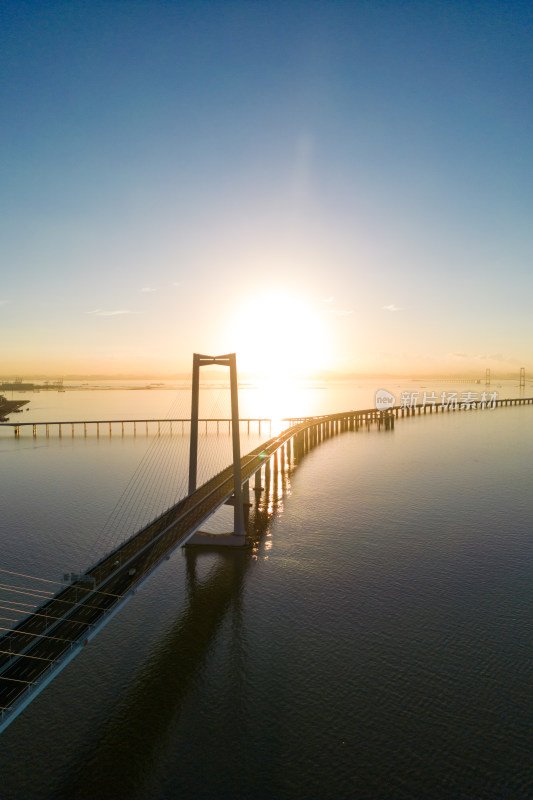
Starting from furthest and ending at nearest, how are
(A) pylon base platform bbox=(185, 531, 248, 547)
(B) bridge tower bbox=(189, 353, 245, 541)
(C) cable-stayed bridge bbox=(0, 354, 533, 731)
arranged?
(A) pylon base platform bbox=(185, 531, 248, 547) → (B) bridge tower bbox=(189, 353, 245, 541) → (C) cable-stayed bridge bbox=(0, 354, 533, 731)

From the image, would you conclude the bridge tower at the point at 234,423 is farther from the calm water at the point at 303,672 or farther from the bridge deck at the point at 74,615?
the bridge deck at the point at 74,615

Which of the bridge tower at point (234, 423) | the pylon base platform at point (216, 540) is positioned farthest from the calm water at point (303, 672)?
the bridge tower at point (234, 423)

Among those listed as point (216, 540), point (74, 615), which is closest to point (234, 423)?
point (216, 540)

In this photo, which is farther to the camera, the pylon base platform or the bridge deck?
the pylon base platform

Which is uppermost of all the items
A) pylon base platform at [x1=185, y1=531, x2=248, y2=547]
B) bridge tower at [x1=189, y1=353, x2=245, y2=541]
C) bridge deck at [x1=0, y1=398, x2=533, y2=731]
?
bridge tower at [x1=189, y1=353, x2=245, y2=541]

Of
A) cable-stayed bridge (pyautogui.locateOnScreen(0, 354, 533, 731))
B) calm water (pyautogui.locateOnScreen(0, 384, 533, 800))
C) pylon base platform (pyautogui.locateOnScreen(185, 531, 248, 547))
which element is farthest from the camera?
pylon base platform (pyautogui.locateOnScreen(185, 531, 248, 547))

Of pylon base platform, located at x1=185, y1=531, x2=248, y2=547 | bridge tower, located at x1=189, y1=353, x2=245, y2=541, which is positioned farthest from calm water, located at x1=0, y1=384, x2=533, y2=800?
bridge tower, located at x1=189, y1=353, x2=245, y2=541

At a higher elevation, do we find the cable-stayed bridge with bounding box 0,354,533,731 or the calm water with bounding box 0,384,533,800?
the cable-stayed bridge with bounding box 0,354,533,731

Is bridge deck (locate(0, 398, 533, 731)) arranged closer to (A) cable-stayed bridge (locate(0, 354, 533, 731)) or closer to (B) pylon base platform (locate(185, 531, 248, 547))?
(A) cable-stayed bridge (locate(0, 354, 533, 731))

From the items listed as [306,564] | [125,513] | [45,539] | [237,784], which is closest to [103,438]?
[125,513]

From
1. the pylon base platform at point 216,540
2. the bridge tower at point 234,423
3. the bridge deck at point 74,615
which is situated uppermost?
the bridge tower at point 234,423
